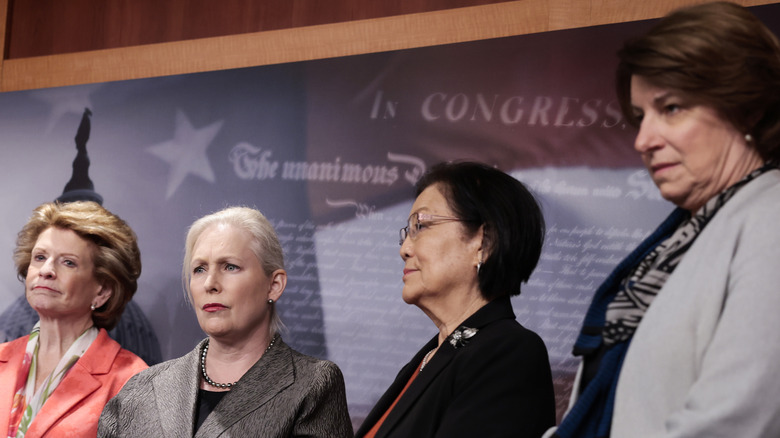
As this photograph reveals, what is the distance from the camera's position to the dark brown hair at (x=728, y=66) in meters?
1.58

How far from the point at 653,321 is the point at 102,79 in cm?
374

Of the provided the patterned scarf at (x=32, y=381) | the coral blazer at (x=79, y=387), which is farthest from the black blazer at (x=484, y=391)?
the patterned scarf at (x=32, y=381)

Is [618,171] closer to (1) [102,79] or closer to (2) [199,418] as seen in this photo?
(2) [199,418]

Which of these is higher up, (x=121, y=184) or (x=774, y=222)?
(x=121, y=184)

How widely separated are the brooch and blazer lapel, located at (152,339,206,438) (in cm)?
99

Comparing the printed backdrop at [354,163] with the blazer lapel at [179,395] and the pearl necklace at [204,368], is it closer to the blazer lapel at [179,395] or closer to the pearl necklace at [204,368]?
the pearl necklace at [204,368]

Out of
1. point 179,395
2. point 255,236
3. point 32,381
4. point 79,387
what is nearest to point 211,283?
point 255,236

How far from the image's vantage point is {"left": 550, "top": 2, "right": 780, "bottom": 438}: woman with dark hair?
4.50 ft

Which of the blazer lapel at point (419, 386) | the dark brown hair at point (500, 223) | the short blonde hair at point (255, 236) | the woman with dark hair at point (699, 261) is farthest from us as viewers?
the short blonde hair at point (255, 236)

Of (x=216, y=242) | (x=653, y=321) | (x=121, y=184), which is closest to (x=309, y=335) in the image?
(x=216, y=242)

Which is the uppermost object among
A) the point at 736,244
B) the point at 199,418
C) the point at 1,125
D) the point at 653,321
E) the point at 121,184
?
the point at 1,125

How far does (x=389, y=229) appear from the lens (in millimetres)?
3715

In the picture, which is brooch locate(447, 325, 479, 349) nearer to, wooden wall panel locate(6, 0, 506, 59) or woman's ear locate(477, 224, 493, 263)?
woman's ear locate(477, 224, 493, 263)

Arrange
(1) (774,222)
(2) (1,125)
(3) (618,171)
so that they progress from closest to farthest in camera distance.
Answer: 1. (1) (774,222)
2. (3) (618,171)
3. (2) (1,125)
